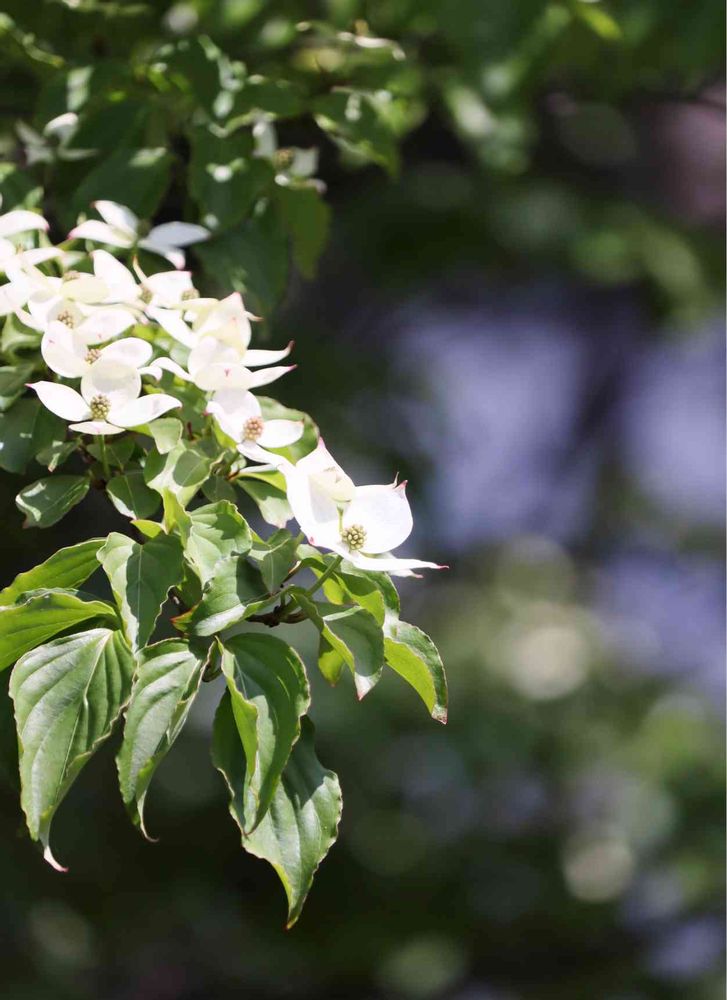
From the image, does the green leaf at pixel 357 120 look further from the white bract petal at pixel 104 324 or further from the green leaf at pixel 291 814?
the green leaf at pixel 291 814

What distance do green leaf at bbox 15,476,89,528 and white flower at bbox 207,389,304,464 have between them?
3.5 inches

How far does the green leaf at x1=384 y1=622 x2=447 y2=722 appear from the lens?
0.60m

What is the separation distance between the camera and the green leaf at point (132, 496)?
64cm

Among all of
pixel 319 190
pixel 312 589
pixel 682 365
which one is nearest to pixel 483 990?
pixel 682 365

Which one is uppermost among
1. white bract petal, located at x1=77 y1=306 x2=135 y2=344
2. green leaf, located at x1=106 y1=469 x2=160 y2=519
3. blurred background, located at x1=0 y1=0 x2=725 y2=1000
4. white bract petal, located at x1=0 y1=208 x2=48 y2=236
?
white bract petal, located at x1=0 y1=208 x2=48 y2=236

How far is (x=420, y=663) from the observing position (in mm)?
600

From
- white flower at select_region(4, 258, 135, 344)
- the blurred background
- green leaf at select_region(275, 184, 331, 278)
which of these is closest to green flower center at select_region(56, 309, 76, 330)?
white flower at select_region(4, 258, 135, 344)

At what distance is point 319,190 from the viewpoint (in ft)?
3.30

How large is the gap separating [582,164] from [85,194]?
1.79 metres

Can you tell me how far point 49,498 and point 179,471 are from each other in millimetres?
79

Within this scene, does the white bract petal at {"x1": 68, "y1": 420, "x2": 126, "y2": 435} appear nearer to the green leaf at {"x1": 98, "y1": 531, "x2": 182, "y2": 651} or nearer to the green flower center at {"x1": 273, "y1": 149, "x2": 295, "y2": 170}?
the green leaf at {"x1": 98, "y1": 531, "x2": 182, "y2": 651}

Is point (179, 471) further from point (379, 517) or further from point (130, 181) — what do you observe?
point (130, 181)

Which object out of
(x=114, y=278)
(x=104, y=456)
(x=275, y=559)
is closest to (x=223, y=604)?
(x=275, y=559)

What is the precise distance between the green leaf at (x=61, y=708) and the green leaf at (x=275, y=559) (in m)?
0.08
